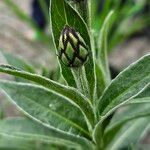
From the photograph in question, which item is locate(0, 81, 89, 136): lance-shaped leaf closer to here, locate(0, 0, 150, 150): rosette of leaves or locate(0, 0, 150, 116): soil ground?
locate(0, 0, 150, 150): rosette of leaves

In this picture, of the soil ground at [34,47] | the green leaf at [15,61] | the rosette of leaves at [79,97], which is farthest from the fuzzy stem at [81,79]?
the soil ground at [34,47]

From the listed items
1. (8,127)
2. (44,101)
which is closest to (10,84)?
(44,101)

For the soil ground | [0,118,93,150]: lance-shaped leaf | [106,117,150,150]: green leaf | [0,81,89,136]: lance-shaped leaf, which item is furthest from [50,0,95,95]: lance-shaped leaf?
the soil ground

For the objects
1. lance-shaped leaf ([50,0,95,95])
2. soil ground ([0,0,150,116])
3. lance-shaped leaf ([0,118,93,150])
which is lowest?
soil ground ([0,0,150,116])

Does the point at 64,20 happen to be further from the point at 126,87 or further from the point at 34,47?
the point at 34,47

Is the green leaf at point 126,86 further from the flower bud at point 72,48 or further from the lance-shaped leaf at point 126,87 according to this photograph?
the flower bud at point 72,48
